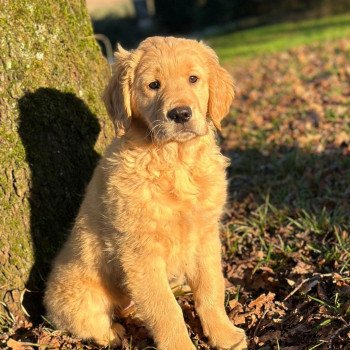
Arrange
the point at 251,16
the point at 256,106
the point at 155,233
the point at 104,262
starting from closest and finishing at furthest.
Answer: the point at 155,233
the point at 104,262
the point at 256,106
the point at 251,16

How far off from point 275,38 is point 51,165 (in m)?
15.6

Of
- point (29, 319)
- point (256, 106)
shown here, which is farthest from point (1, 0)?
point (256, 106)

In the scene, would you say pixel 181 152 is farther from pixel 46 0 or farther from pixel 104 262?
pixel 46 0

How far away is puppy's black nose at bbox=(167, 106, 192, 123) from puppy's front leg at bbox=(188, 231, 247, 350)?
0.78m

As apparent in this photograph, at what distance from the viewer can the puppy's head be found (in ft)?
10.3

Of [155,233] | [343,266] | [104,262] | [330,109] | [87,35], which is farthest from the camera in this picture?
[330,109]

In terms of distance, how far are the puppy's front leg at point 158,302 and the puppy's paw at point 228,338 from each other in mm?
236

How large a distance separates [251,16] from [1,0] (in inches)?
975

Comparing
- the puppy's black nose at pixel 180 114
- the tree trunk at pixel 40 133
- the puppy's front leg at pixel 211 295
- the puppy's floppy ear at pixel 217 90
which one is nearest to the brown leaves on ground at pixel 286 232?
the puppy's front leg at pixel 211 295

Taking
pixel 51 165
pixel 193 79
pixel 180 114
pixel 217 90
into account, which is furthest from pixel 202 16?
pixel 180 114

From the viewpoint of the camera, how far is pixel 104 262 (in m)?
3.47

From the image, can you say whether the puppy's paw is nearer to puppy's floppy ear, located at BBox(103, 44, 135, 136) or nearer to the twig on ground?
the twig on ground

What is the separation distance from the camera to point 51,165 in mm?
3883

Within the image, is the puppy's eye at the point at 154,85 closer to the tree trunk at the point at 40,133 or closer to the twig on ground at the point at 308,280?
the tree trunk at the point at 40,133
